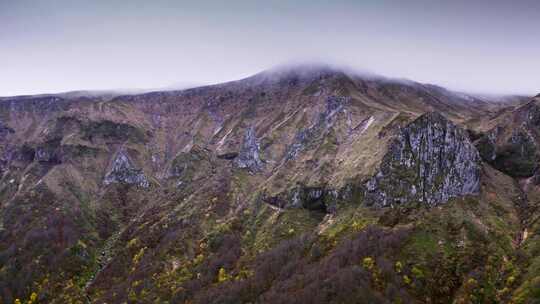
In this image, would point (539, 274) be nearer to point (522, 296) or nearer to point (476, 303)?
point (522, 296)

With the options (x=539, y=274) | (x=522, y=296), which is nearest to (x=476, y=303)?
(x=522, y=296)

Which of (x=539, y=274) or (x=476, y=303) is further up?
(x=539, y=274)
